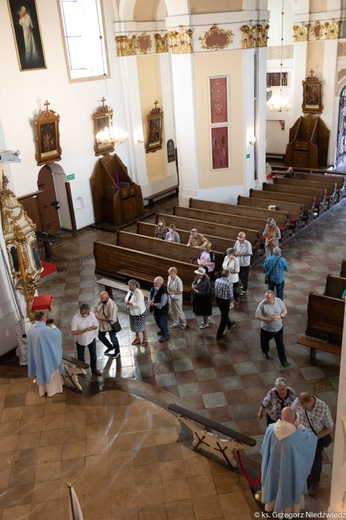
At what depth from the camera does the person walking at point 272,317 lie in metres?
7.13

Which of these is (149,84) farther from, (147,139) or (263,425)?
(263,425)

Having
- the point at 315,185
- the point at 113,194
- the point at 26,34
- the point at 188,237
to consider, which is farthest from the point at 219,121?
the point at 26,34

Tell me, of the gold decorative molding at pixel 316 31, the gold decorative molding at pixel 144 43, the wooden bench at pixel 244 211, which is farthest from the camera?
the gold decorative molding at pixel 316 31

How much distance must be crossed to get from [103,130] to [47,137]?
2.30m

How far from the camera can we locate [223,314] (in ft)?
27.8

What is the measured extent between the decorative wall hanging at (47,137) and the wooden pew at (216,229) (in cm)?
360

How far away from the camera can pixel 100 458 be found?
604 cm

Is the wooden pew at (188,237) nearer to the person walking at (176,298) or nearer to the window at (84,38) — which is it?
the person walking at (176,298)

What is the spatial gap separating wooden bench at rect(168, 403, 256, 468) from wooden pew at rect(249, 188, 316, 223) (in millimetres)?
8354

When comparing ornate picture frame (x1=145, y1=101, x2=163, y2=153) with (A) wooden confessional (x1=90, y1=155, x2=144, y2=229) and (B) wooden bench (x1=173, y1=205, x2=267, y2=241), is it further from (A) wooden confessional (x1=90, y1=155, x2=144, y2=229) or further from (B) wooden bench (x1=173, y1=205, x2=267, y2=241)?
(B) wooden bench (x1=173, y1=205, x2=267, y2=241)

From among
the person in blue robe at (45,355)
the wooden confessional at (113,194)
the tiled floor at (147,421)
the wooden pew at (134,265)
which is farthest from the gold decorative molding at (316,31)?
the person in blue robe at (45,355)

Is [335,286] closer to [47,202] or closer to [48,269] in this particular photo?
[48,269]

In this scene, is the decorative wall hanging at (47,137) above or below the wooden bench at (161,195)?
above

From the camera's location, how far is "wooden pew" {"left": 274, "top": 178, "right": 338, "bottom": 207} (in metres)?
14.5
